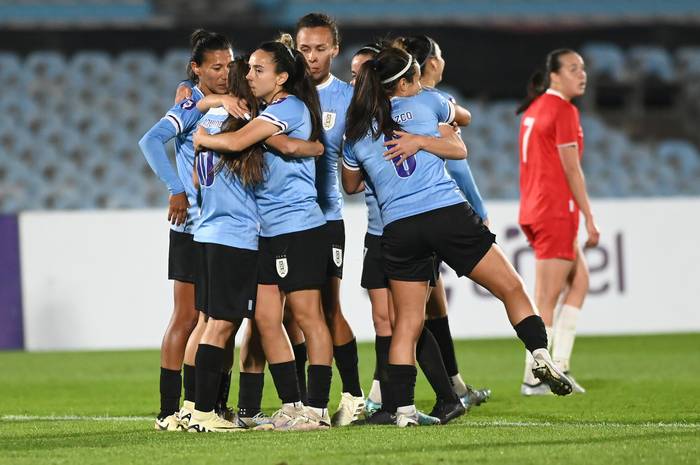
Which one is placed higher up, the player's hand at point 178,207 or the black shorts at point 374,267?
the player's hand at point 178,207

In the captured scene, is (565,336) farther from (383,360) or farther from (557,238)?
(383,360)

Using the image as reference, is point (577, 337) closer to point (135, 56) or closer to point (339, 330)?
point (339, 330)

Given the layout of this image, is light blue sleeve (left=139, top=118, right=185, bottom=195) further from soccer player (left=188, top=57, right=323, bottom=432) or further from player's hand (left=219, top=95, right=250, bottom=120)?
player's hand (left=219, top=95, right=250, bottom=120)

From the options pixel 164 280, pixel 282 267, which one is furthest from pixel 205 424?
pixel 164 280

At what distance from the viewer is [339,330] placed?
6672mm

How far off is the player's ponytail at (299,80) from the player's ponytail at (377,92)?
0.17 m

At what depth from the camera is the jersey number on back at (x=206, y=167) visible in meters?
6.18

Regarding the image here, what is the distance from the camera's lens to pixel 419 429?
19.9 feet

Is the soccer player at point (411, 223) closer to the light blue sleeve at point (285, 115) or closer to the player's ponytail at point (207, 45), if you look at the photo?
the light blue sleeve at point (285, 115)

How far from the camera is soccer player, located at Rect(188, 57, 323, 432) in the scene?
608 centimetres

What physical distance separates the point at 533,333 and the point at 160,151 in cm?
203

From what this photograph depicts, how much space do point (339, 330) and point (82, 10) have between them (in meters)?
12.3

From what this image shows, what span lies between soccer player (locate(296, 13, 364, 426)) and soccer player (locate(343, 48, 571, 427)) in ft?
0.98

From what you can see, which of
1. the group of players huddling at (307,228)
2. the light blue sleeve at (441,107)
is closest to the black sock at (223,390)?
the group of players huddling at (307,228)
